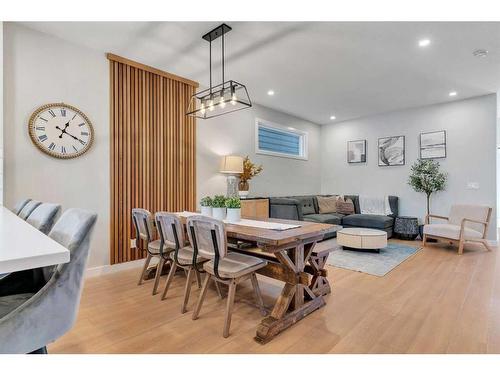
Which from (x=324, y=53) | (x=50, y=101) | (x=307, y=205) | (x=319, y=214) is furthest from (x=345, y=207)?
(x=50, y=101)

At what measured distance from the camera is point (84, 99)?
3211 millimetres

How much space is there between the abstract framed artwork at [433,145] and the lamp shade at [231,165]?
154 inches

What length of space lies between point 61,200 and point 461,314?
13.5 feet

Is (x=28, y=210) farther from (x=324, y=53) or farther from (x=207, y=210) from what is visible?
(x=324, y=53)

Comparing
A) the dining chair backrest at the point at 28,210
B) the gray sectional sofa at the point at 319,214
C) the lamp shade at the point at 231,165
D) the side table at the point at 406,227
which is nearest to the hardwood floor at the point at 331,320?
the dining chair backrest at the point at 28,210

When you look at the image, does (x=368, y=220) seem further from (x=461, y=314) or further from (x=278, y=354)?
(x=278, y=354)

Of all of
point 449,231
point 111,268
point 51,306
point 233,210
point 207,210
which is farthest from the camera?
point 449,231

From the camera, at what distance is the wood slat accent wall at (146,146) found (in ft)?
11.3

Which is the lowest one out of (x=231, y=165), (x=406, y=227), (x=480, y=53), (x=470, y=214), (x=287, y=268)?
(x=406, y=227)

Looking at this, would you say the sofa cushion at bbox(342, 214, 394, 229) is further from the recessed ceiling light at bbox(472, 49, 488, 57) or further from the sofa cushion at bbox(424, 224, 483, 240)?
the recessed ceiling light at bbox(472, 49, 488, 57)

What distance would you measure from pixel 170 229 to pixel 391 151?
211 inches

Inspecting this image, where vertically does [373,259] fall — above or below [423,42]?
below

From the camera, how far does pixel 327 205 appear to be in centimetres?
606
